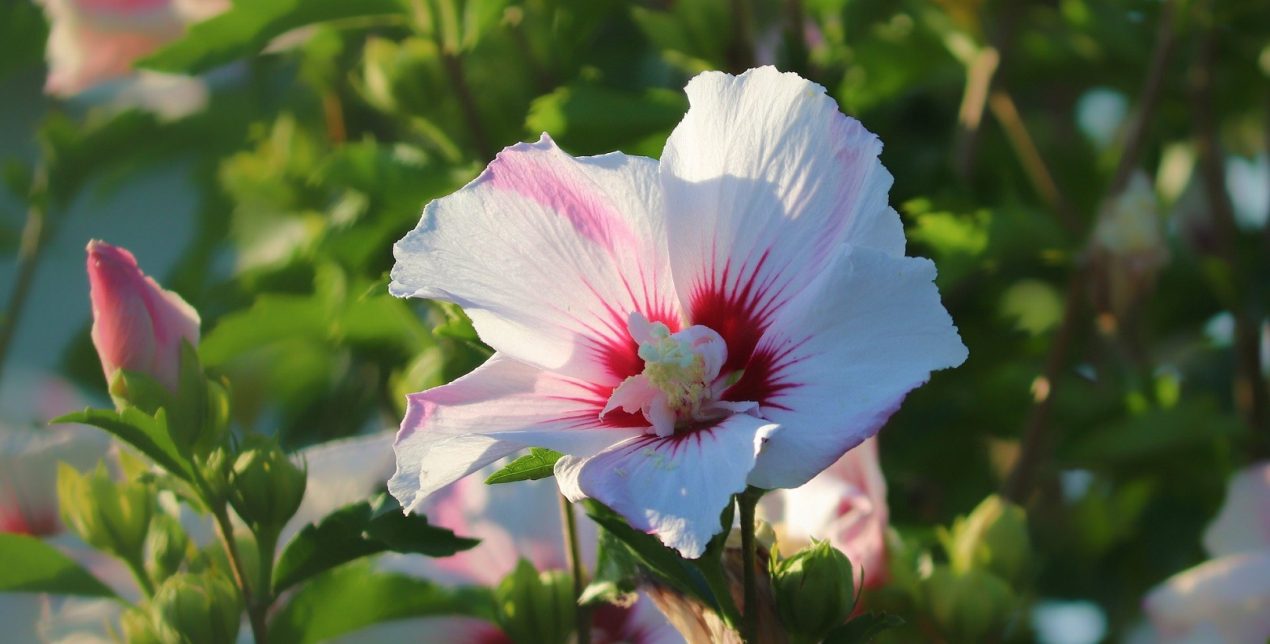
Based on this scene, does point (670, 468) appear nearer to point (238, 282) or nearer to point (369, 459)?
point (369, 459)

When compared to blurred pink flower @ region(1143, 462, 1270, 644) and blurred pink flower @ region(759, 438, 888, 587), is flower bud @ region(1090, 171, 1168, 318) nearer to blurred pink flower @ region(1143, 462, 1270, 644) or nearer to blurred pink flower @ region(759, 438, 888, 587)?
blurred pink flower @ region(1143, 462, 1270, 644)

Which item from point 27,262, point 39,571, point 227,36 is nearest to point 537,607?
point 39,571

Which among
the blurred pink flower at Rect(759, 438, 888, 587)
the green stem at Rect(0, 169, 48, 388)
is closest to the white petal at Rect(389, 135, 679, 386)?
the blurred pink flower at Rect(759, 438, 888, 587)

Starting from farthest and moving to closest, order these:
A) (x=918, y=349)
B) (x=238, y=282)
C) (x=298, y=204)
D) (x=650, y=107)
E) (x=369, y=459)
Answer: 1. (x=298, y=204)
2. (x=238, y=282)
3. (x=650, y=107)
4. (x=369, y=459)
5. (x=918, y=349)

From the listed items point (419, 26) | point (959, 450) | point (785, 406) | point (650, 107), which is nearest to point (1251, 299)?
point (959, 450)

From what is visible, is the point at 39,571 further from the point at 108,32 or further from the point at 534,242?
the point at 108,32

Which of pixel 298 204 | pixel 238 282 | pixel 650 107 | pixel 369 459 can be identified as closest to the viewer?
pixel 369 459
